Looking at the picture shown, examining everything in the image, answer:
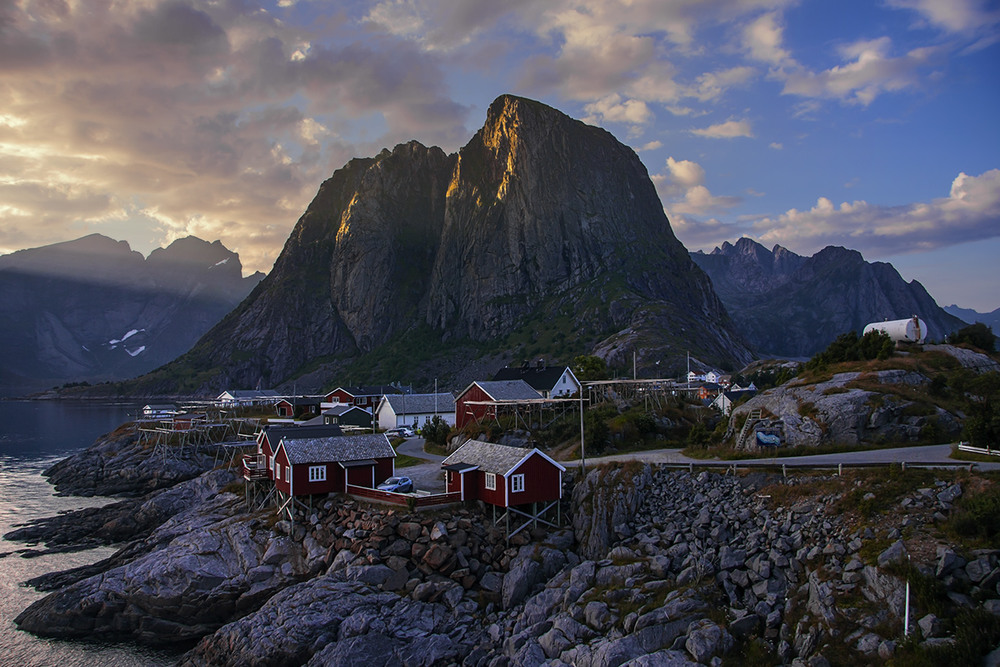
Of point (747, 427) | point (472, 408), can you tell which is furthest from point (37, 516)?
point (747, 427)

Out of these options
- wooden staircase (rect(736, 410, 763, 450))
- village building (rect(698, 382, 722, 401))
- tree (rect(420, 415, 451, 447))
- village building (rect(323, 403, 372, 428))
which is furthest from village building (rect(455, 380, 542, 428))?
village building (rect(698, 382, 722, 401))

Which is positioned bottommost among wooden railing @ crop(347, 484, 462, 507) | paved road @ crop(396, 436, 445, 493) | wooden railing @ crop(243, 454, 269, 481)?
paved road @ crop(396, 436, 445, 493)

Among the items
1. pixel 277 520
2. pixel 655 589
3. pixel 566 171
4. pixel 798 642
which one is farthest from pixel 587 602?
pixel 566 171

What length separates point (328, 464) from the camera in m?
39.9

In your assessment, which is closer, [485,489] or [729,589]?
[729,589]

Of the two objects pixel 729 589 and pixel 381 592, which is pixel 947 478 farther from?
pixel 381 592

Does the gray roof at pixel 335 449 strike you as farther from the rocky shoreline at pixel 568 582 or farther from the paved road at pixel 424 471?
A: the paved road at pixel 424 471

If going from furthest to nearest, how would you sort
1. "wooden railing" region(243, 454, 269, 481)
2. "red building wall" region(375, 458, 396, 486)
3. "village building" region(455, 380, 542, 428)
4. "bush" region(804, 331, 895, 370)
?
"village building" region(455, 380, 542, 428), "wooden railing" region(243, 454, 269, 481), "bush" region(804, 331, 895, 370), "red building wall" region(375, 458, 396, 486)

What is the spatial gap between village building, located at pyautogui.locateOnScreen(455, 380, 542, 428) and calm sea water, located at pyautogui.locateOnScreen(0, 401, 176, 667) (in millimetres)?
31905

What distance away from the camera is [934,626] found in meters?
18.8

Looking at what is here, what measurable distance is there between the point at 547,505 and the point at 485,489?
373 cm

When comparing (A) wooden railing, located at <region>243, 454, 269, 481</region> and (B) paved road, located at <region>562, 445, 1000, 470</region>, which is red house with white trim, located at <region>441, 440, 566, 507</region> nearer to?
(B) paved road, located at <region>562, 445, 1000, 470</region>

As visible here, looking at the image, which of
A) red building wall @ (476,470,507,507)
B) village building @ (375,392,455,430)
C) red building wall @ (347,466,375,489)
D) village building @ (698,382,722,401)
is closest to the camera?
red building wall @ (476,470,507,507)

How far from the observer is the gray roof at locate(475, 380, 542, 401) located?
6053cm
